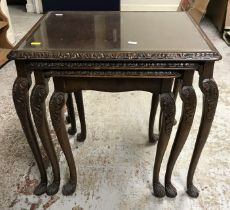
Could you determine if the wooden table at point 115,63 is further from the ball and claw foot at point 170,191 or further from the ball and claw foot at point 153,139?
the ball and claw foot at point 153,139

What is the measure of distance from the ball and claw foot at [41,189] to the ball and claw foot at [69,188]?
0.08 meters

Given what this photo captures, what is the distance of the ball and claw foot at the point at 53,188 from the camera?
1.16m

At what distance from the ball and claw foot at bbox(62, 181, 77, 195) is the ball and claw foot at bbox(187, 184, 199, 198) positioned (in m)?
0.46

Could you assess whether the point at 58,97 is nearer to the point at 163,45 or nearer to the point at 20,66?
the point at 20,66

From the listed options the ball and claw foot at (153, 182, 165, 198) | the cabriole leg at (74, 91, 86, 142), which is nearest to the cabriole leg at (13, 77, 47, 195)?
the cabriole leg at (74, 91, 86, 142)

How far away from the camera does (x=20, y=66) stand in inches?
33.6

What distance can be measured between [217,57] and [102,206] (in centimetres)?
69

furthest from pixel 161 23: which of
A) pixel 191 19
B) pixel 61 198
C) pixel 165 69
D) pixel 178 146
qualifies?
pixel 61 198

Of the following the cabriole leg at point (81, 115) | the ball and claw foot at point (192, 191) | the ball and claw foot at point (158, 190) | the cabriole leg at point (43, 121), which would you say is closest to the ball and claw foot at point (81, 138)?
the cabriole leg at point (81, 115)

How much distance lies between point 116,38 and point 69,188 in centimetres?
62

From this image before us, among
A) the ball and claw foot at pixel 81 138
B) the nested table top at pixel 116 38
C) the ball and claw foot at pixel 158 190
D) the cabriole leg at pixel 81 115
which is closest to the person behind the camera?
the nested table top at pixel 116 38

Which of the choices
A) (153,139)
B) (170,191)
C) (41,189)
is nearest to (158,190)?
(170,191)

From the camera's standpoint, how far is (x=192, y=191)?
1143mm

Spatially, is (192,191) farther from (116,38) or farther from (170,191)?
(116,38)
